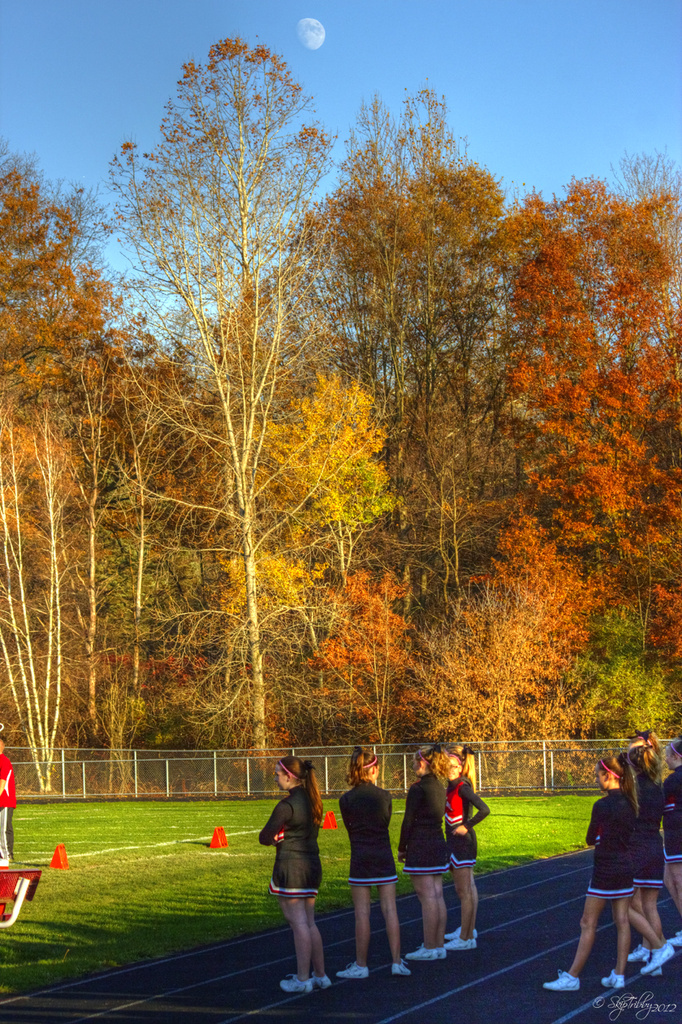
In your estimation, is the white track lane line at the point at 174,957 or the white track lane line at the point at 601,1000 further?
the white track lane line at the point at 174,957

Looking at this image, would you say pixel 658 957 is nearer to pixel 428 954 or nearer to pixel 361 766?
pixel 428 954

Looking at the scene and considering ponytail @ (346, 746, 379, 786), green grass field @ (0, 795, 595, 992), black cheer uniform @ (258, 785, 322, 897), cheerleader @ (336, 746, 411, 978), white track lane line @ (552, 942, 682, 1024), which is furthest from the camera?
green grass field @ (0, 795, 595, 992)

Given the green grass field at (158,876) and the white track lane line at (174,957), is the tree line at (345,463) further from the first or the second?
the white track lane line at (174,957)

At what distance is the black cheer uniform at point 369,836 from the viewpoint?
840 centimetres

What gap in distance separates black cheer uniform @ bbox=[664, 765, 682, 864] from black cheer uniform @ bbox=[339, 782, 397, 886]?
298 cm

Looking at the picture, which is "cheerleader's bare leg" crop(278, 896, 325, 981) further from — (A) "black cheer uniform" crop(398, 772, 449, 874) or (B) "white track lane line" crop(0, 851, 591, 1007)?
(B) "white track lane line" crop(0, 851, 591, 1007)

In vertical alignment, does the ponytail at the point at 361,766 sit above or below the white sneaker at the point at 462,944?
above

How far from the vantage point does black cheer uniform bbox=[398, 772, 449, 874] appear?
8820 millimetres

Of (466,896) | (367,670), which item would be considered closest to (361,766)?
(466,896)

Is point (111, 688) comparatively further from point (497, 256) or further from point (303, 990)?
point (303, 990)

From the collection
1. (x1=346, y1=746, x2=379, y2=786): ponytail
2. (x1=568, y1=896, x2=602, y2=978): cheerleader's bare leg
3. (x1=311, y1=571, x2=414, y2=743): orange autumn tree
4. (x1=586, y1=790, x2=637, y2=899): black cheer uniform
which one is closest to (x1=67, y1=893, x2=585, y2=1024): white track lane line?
(x1=346, y1=746, x2=379, y2=786): ponytail

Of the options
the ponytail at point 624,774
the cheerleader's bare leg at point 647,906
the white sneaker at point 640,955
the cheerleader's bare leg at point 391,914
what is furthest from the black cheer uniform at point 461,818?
the ponytail at point 624,774

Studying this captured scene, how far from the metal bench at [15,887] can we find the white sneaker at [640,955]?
5541 mm

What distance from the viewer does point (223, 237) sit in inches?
1373
